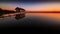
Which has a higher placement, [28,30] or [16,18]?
[16,18]

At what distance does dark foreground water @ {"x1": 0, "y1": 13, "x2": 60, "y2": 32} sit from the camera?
1.07 metres

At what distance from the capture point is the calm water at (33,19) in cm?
111

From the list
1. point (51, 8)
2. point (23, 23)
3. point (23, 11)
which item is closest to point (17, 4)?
point (23, 11)

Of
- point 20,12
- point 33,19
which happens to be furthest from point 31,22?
point 20,12

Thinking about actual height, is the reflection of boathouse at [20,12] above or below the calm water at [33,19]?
above

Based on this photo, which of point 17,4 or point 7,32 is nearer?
point 7,32

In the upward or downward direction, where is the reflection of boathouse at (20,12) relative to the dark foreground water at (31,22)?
upward

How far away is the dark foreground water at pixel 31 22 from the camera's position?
3.53ft

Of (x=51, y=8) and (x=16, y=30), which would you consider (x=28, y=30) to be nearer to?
(x=16, y=30)

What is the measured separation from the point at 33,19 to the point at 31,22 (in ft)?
0.13

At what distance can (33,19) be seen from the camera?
3.73 ft

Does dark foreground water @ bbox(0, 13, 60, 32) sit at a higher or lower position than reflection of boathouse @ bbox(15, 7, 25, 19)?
lower

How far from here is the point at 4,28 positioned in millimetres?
1078

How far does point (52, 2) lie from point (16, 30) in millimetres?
460
